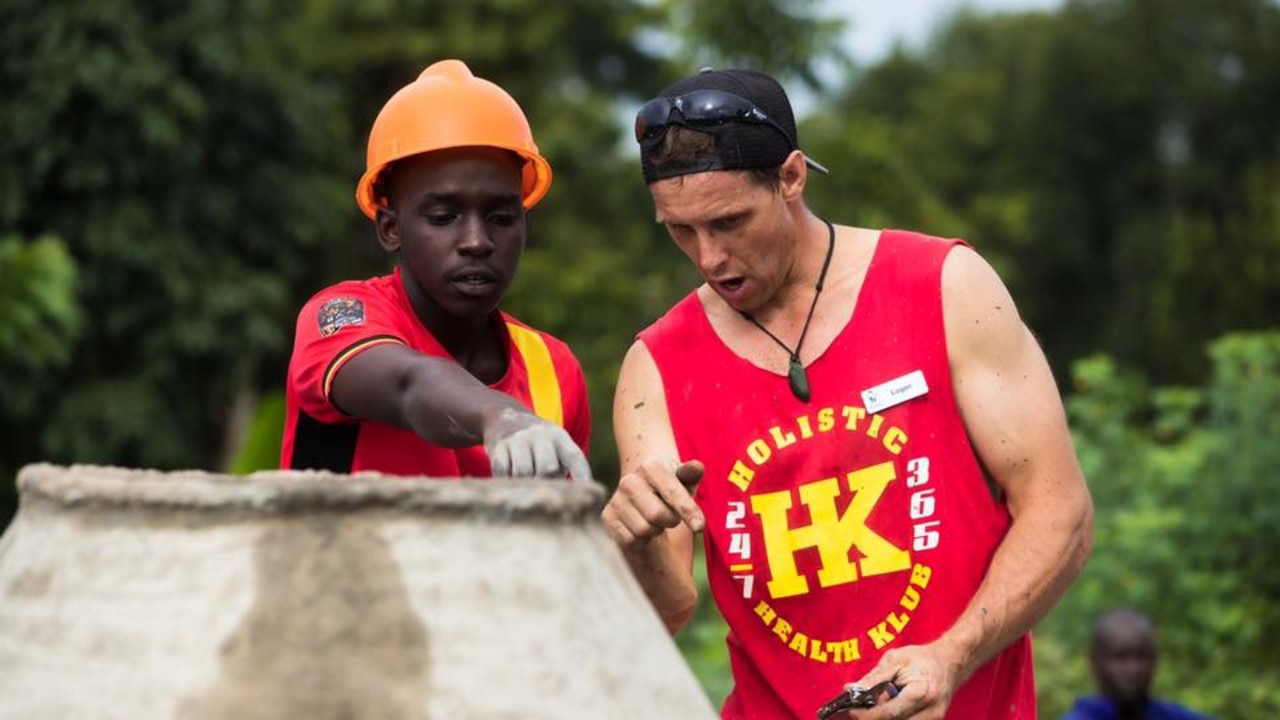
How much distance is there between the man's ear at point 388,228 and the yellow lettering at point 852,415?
0.86 meters

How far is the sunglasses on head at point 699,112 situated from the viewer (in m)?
3.56

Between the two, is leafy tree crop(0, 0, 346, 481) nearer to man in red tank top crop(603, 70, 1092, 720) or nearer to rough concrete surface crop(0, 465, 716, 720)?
man in red tank top crop(603, 70, 1092, 720)

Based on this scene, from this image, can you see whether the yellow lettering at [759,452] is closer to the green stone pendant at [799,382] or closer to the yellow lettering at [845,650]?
the green stone pendant at [799,382]

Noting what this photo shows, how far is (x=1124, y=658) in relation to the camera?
307 inches

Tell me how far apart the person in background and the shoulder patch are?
15.8 ft

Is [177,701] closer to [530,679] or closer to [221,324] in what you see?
[530,679]

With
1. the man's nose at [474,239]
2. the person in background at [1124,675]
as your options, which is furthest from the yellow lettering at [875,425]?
the person in background at [1124,675]

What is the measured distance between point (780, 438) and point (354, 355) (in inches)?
34.6

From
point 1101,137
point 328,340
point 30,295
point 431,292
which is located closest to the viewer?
point 328,340

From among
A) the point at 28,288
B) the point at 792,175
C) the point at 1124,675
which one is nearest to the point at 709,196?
the point at 792,175

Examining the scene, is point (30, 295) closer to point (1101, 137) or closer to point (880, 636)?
point (880, 636)

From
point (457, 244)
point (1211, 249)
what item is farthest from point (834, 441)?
point (1211, 249)

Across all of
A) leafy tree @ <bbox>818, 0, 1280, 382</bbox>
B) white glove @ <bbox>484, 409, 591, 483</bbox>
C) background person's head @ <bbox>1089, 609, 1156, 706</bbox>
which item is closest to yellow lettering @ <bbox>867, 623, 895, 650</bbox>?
white glove @ <bbox>484, 409, 591, 483</bbox>

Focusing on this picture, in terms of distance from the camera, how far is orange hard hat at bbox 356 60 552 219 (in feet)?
11.3
